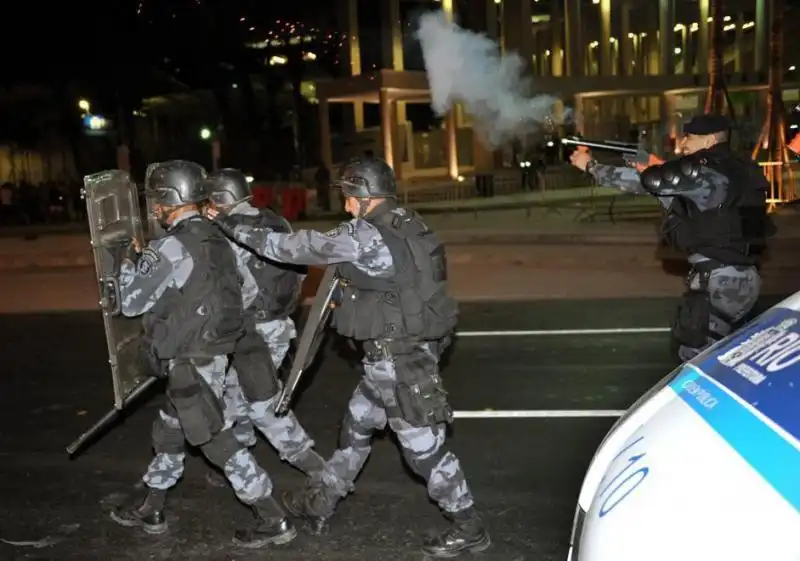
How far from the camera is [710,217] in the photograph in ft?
17.9

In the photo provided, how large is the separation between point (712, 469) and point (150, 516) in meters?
3.36

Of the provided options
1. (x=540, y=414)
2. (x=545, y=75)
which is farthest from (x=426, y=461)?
(x=545, y=75)

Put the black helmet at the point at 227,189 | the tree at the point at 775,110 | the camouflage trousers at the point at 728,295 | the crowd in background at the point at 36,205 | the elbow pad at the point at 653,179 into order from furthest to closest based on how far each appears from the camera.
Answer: the crowd in background at the point at 36,205 → the tree at the point at 775,110 → the camouflage trousers at the point at 728,295 → the elbow pad at the point at 653,179 → the black helmet at the point at 227,189

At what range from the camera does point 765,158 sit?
19828 mm

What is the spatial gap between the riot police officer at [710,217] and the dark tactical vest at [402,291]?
74.1 inches

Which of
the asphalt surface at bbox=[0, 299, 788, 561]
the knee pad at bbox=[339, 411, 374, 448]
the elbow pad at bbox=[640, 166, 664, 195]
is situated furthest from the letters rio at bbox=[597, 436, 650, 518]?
the elbow pad at bbox=[640, 166, 664, 195]

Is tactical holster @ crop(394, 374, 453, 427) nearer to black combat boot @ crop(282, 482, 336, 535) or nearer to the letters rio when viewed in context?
black combat boot @ crop(282, 482, 336, 535)

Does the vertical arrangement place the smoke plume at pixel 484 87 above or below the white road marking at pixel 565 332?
above

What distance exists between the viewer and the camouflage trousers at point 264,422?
4.79 meters

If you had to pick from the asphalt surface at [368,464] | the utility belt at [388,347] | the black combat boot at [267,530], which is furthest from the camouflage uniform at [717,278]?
the black combat boot at [267,530]

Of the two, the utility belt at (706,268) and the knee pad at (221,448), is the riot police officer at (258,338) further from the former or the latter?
the utility belt at (706,268)

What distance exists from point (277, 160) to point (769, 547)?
3844 cm

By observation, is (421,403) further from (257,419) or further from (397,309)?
(257,419)

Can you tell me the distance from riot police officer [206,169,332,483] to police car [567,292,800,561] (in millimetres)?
2554
